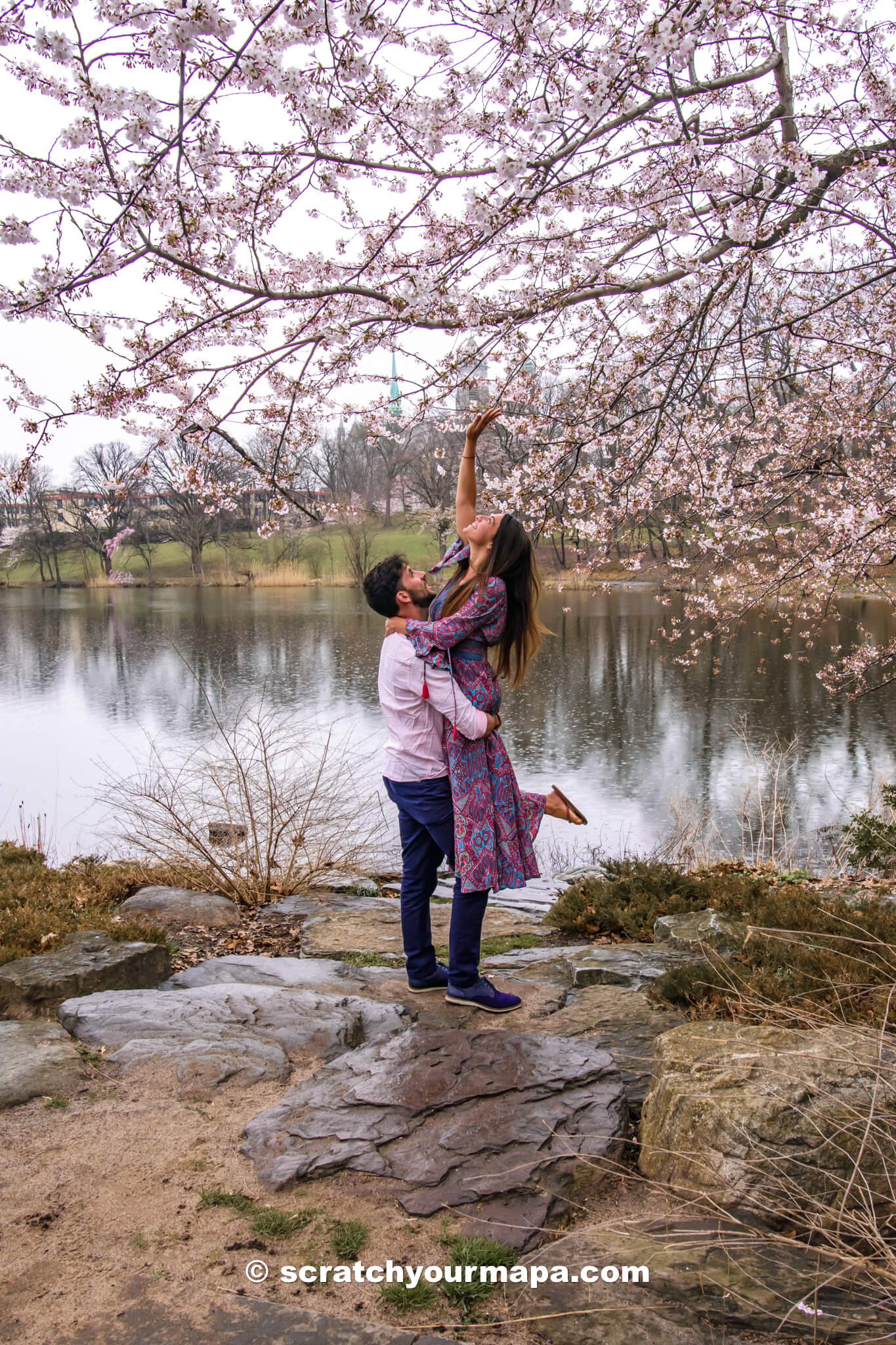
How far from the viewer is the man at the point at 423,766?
11.9 ft

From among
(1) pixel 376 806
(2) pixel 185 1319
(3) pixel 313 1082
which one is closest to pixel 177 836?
(1) pixel 376 806

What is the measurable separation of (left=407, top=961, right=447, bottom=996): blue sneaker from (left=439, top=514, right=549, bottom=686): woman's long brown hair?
1.37 m

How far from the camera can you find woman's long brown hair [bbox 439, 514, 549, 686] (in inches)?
142

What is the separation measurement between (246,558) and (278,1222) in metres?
47.7

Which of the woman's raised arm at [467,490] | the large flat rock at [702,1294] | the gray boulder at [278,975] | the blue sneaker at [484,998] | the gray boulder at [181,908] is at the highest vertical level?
the woman's raised arm at [467,490]

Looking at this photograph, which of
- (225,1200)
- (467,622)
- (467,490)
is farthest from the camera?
(467,490)

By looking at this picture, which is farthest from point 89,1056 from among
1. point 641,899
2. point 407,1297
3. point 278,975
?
point 641,899

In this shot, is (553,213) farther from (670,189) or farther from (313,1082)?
(313,1082)

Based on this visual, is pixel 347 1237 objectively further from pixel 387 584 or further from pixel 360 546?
pixel 360 546

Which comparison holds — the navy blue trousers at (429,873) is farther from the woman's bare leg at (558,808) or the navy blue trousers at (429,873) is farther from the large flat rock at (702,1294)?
the large flat rock at (702,1294)

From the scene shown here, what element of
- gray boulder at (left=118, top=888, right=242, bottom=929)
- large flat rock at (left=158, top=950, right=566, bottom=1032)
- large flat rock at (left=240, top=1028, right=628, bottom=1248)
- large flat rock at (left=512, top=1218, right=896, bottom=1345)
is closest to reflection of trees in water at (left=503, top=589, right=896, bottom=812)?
gray boulder at (left=118, top=888, right=242, bottom=929)

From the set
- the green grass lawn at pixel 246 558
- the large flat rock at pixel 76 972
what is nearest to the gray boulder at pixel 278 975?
the large flat rock at pixel 76 972

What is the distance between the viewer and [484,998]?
3.83 metres

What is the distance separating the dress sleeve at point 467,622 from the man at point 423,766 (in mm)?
90
